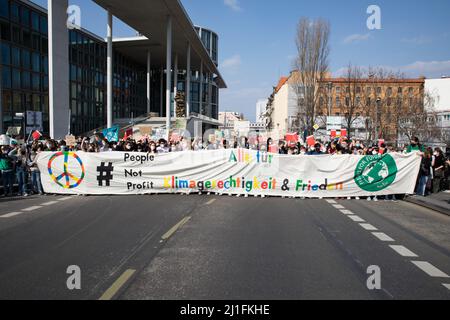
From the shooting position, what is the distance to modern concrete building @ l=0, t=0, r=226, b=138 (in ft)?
83.7

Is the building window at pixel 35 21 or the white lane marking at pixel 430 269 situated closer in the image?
the white lane marking at pixel 430 269

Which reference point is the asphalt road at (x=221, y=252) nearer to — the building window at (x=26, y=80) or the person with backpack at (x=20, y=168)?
the person with backpack at (x=20, y=168)

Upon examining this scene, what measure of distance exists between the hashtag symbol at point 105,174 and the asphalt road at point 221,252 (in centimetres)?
299

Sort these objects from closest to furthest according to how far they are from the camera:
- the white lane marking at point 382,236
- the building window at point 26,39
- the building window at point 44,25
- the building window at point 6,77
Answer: the white lane marking at point 382,236 < the building window at point 6,77 < the building window at point 26,39 < the building window at point 44,25

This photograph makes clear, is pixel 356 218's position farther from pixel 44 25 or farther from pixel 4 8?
pixel 44 25

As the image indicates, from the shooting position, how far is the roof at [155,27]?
40.0 meters

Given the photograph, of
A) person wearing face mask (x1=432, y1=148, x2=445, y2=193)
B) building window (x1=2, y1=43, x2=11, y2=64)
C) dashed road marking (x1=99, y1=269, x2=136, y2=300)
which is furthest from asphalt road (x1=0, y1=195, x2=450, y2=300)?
building window (x1=2, y1=43, x2=11, y2=64)

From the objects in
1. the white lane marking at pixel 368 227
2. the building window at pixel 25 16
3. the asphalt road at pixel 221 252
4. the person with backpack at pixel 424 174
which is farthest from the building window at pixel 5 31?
the white lane marking at pixel 368 227

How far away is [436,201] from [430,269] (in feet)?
25.1

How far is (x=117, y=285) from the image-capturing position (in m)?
4.97
